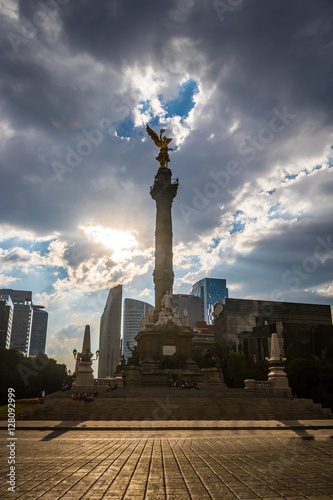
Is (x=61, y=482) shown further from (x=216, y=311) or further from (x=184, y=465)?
(x=216, y=311)

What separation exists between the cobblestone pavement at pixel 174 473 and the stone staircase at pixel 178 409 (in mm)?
10860

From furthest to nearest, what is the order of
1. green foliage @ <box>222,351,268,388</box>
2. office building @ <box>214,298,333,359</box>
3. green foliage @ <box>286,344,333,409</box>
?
office building @ <box>214,298,333,359</box>
green foliage @ <box>222,351,268,388</box>
green foliage @ <box>286,344,333,409</box>

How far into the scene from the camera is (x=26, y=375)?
61000mm

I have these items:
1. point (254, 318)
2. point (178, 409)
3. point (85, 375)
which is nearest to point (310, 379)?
point (85, 375)

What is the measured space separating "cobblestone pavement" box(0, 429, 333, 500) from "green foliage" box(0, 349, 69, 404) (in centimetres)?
Result: 5143

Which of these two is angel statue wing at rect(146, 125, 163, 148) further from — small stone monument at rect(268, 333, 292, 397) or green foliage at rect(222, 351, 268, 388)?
green foliage at rect(222, 351, 268, 388)

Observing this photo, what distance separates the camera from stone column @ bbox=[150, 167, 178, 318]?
45812 mm

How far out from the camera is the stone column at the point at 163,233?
45.8m

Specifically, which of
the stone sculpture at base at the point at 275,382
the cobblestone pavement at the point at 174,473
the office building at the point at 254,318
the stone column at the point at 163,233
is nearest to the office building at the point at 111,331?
the office building at the point at 254,318

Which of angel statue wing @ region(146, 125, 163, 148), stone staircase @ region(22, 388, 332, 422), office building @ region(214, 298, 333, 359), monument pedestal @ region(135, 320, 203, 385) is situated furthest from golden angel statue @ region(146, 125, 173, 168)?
office building @ region(214, 298, 333, 359)

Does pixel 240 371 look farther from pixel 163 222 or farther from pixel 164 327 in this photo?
pixel 163 222

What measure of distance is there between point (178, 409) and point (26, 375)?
1855 inches

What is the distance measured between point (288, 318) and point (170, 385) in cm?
10556

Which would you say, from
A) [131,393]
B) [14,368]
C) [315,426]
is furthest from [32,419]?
[14,368]
